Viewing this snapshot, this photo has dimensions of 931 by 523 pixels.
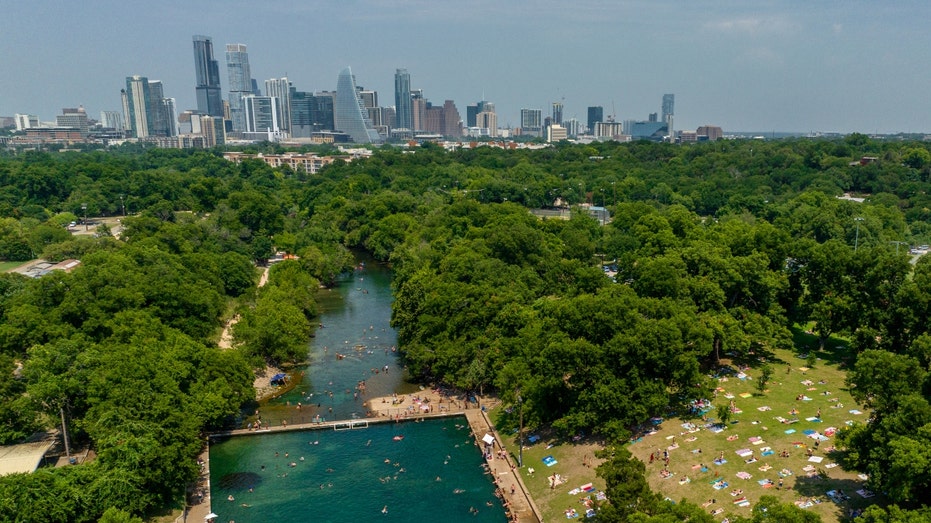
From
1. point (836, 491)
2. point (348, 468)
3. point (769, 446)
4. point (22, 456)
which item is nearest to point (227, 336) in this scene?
point (22, 456)

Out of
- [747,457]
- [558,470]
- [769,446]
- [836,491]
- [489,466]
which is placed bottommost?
[489,466]

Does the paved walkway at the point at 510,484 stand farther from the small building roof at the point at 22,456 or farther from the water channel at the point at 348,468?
the small building roof at the point at 22,456

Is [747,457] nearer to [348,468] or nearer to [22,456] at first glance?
[348,468]

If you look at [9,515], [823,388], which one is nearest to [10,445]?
[9,515]

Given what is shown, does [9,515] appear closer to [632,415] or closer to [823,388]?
[632,415]

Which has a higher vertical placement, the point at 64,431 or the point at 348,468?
the point at 64,431

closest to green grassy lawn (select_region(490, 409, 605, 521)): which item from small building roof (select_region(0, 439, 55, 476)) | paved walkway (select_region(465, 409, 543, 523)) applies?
paved walkway (select_region(465, 409, 543, 523))

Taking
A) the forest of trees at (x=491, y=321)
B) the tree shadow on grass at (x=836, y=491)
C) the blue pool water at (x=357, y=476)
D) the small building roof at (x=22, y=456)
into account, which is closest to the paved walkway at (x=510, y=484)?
the blue pool water at (x=357, y=476)
